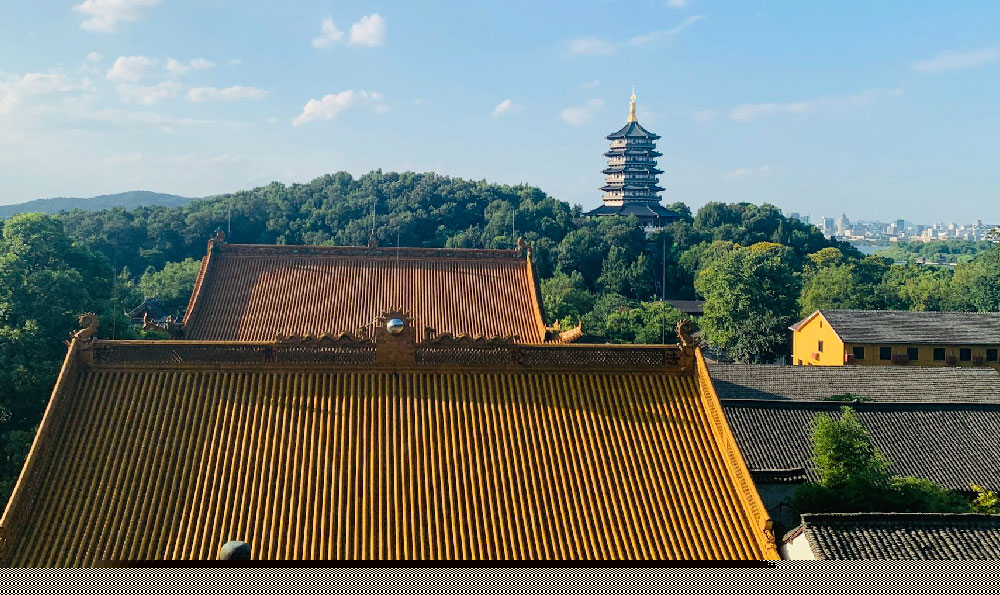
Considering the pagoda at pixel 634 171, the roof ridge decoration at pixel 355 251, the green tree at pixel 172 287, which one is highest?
the pagoda at pixel 634 171

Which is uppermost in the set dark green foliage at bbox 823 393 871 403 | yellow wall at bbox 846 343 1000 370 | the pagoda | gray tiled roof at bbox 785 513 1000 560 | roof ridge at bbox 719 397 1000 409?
the pagoda

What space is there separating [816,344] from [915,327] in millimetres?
4626

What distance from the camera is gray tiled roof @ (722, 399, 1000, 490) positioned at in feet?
67.7

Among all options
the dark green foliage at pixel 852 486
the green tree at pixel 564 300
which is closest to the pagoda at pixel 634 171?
the green tree at pixel 564 300

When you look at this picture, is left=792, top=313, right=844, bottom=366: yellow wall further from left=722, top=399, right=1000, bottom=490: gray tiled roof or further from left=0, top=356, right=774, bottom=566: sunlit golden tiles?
left=0, top=356, right=774, bottom=566: sunlit golden tiles

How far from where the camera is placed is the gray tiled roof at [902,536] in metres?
12.0

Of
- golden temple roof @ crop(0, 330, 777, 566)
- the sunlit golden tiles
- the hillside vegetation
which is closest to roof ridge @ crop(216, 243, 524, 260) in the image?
the hillside vegetation

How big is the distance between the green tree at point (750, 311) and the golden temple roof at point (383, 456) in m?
37.8

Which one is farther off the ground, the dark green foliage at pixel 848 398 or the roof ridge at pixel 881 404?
the roof ridge at pixel 881 404

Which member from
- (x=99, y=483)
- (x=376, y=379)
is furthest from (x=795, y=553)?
(x=99, y=483)

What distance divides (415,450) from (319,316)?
1383 cm

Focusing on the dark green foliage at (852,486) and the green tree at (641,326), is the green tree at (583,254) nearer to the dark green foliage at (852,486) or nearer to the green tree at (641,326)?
the green tree at (641,326)

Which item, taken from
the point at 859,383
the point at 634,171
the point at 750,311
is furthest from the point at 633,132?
the point at 859,383

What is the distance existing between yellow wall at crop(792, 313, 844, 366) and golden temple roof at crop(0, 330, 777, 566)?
97.7ft
